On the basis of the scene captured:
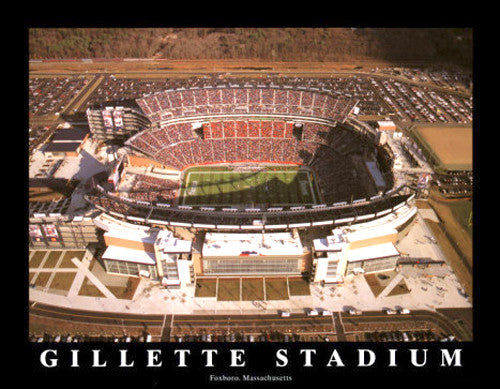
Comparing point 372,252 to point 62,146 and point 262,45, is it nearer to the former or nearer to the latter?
point 62,146

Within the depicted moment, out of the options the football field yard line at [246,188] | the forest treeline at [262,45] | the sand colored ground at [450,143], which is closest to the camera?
the football field yard line at [246,188]

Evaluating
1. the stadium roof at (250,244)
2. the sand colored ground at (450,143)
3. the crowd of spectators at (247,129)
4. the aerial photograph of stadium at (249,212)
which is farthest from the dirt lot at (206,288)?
the sand colored ground at (450,143)

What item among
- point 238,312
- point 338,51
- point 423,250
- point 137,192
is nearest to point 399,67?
point 338,51

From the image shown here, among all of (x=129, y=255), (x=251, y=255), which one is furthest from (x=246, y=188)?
(x=129, y=255)

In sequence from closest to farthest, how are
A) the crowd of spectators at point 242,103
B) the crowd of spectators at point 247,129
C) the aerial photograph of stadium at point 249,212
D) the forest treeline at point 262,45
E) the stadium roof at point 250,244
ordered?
1. the aerial photograph of stadium at point 249,212
2. the stadium roof at point 250,244
3. the crowd of spectators at point 242,103
4. the crowd of spectators at point 247,129
5. the forest treeline at point 262,45

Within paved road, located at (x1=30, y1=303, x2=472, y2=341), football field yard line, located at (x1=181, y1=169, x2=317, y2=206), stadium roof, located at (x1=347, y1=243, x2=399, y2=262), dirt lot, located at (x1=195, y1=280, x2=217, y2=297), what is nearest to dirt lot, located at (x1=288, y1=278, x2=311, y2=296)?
paved road, located at (x1=30, y1=303, x2=472, y2=341)

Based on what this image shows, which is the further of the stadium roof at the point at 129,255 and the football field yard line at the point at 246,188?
the football field yard line at the point at 246,188

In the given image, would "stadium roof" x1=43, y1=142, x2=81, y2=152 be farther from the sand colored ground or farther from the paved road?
the sand colored ground

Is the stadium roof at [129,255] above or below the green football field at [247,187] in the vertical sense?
below

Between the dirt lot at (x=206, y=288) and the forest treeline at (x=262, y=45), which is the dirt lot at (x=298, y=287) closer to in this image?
the dirt lot at (x=206, y=288)
